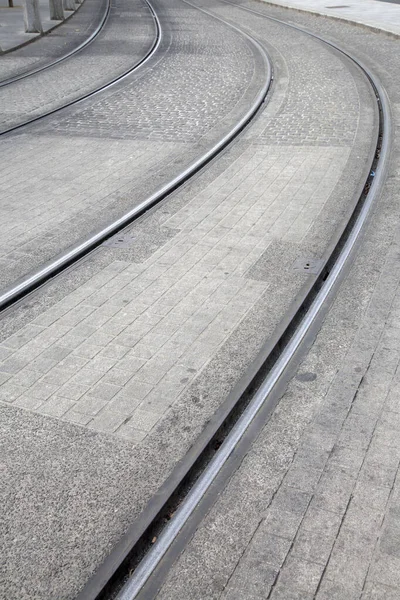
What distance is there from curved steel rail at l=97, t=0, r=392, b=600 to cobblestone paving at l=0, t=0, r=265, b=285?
2.46 meters

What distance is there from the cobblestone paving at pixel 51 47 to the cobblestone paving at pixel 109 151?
3.43m

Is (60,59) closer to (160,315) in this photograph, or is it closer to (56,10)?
(56,10)

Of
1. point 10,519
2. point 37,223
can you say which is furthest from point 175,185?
point 10,519

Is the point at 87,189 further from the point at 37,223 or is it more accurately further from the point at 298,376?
the point at 298,376

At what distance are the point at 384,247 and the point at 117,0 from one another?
38.5 metres

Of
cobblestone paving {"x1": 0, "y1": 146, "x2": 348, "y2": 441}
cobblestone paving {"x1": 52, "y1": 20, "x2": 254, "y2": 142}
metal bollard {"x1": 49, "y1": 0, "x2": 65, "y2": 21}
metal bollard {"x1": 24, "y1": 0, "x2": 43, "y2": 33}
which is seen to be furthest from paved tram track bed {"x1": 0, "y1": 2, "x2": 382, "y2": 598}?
metal bollard {"x1": 49, "y1": 0, "x2": 65, "y2": 21}

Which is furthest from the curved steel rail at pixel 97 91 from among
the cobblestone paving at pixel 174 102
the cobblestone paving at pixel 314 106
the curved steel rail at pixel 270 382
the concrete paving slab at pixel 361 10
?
the concrete paving slab at pixel 361 10

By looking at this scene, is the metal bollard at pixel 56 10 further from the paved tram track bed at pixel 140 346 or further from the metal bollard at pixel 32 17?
the paved tram track bed at pixel 140 346

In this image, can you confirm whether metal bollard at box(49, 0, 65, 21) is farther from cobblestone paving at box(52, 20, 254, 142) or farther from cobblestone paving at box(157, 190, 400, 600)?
cobblestone paving at box(157, 190, 400, 600)

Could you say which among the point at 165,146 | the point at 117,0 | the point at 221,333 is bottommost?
the point at 117,0

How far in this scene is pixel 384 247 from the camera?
7305 mm

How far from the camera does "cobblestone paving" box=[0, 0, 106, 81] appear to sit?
64.0 ft

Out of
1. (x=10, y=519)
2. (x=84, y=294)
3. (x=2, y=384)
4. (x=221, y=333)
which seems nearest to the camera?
(x=10, y=519)

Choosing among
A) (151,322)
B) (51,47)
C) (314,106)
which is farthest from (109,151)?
(51,47)
